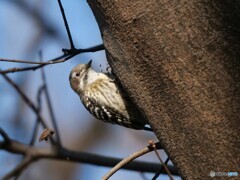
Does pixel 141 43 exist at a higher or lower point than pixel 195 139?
higher

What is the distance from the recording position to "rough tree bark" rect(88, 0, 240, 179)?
2.85 m

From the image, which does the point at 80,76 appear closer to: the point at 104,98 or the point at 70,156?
the point at 104,98

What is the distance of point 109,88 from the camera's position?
4.77m

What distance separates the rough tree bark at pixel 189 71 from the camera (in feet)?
9.34

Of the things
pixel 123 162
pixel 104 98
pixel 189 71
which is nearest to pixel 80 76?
pixel 104 98

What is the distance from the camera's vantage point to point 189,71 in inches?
115

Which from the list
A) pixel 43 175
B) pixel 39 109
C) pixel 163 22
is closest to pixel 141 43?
pixel 163 22

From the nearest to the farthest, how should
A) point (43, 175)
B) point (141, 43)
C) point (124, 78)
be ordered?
point (141, 43), point (124, 78), point (43, 175)

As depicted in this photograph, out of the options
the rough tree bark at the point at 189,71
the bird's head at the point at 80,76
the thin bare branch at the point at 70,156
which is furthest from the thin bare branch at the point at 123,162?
the bird's head at the point at 80,76

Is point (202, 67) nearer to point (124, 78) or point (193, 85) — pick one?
point (193, 85)

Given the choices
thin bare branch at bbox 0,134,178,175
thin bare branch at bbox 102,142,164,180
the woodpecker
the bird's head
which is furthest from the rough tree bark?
the bird's head

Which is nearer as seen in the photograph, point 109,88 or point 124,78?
point 124,78

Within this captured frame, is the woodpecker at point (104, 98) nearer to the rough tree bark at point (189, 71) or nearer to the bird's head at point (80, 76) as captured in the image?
the bird's head at point (80, 76)

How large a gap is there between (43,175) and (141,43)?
9114 millimetres
